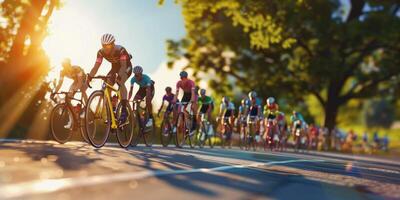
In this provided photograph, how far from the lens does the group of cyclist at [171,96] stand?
11.7 m

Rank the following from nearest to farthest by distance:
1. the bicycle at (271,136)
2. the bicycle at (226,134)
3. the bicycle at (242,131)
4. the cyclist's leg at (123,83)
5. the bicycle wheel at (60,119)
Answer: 1. the cyclist's leg at (123,83)
2. the bicycle wheel at (60,119)
3. the bicycle at (226,134)
4. the bicycle at (242,131)
5. the bicycle at (271,136)

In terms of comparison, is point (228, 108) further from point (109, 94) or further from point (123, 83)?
point (109, 94)

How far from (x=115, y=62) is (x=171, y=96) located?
5108mm

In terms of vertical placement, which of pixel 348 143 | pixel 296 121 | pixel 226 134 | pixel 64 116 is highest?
pixel 348 143

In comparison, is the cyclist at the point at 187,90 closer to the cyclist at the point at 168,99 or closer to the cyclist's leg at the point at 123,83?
the cyclist at the point at 168,99

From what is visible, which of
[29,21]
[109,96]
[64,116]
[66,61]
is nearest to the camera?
[109,96]

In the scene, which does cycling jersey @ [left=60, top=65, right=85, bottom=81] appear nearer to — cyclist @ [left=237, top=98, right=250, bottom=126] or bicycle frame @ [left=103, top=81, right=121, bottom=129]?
bicycle frame @ [left=103, top=81, right=121, bottom=129]

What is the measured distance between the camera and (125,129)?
1252 centimetres

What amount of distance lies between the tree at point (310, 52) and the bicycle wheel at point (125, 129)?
808 inches

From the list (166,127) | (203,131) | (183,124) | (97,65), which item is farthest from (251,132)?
(97,65)

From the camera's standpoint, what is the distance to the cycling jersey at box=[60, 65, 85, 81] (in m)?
12.7

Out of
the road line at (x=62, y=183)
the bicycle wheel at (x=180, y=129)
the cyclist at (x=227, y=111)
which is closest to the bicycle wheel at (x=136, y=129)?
the bicycle wheel at (x=180, y=129)

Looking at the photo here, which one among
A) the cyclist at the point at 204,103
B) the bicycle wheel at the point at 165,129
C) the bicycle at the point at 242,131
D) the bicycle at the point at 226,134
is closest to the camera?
the bicycle wheel at the point at 165,129

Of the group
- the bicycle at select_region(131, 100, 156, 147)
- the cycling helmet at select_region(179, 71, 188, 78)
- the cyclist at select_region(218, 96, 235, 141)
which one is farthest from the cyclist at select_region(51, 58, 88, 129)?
the cyclist at select_region(218, 96, 235, 141)
